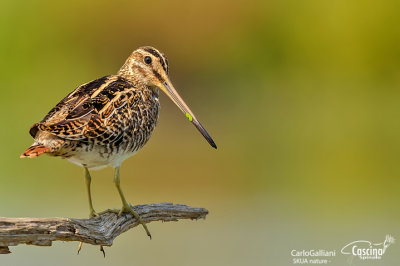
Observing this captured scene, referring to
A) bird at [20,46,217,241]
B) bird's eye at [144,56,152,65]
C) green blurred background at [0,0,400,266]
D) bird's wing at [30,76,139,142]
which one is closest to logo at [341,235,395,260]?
green blurred background at [0,0,400,266]

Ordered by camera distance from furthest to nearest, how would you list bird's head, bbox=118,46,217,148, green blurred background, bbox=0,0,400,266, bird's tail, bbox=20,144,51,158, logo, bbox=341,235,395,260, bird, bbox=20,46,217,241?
green blurred background, bbox=0,0,400,266 → logo, bbox=341,235,395,260 → bird's head, bbox=118,46,217,148 → bird, bbox=20,46,217,241 → bird's tail, bbox=20,144,51,158

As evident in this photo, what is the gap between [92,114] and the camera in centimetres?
574

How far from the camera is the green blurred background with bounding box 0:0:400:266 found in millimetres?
8820

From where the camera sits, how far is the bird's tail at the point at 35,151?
522cm

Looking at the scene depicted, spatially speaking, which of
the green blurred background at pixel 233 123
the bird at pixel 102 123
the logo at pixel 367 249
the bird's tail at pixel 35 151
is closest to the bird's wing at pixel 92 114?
the bird at pixel 102 123

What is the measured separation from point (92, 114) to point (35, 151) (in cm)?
58

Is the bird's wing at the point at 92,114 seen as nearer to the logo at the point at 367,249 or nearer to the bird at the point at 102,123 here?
the bird at the point at 102,123

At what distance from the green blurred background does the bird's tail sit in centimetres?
277

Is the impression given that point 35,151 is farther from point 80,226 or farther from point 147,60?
point 147,60

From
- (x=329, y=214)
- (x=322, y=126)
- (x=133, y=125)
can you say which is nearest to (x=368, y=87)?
(x=322, y=126)

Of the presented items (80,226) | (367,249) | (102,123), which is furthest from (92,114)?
(367,249)

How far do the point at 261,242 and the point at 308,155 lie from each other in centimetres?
338

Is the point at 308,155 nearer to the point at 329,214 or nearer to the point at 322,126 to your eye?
the point at 322,126

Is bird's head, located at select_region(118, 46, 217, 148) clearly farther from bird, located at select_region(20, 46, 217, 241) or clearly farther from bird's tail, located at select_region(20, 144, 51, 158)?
bird's tail, located at select_region(20, 144, 51, 158)
